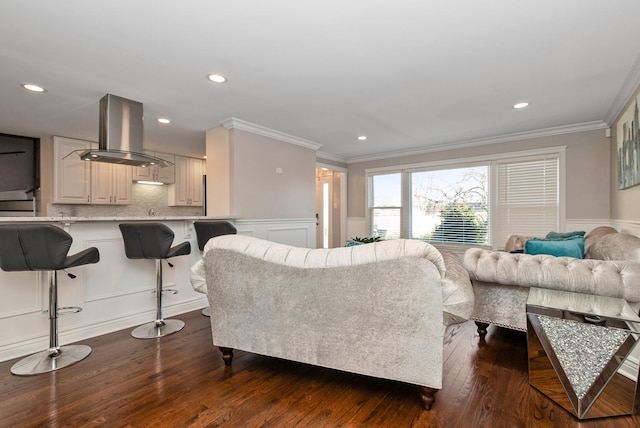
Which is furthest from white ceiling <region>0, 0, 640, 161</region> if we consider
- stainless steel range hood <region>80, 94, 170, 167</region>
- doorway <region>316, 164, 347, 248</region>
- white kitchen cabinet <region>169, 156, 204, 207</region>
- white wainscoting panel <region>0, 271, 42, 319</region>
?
doorway <region>316, 164, 347, 248</region>

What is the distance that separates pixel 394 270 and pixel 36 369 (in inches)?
99.7

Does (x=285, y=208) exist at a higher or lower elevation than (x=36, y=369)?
higher

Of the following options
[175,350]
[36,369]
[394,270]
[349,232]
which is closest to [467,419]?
[394,270]

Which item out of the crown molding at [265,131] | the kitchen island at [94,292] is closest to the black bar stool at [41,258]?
the kitchen island at [94,292]

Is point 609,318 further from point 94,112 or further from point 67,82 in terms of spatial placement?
point 94,112

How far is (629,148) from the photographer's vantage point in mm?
2982

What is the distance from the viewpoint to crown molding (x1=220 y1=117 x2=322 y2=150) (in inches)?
153

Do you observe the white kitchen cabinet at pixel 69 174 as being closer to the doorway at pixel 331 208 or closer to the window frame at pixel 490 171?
the doorway at pixel 331 208

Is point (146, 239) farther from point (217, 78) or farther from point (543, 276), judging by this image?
point (543, 276)

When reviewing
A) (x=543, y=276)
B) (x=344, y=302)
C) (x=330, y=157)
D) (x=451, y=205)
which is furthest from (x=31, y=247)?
(x=451, y=205)

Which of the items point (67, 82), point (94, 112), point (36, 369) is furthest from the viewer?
point (94, 112)

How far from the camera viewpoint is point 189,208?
20.0 ft

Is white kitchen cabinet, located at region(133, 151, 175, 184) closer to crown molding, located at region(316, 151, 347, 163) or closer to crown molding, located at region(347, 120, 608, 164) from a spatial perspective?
crown molding, located at region(316, 151, 347, 163)

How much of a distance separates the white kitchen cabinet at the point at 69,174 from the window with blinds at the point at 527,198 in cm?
641
